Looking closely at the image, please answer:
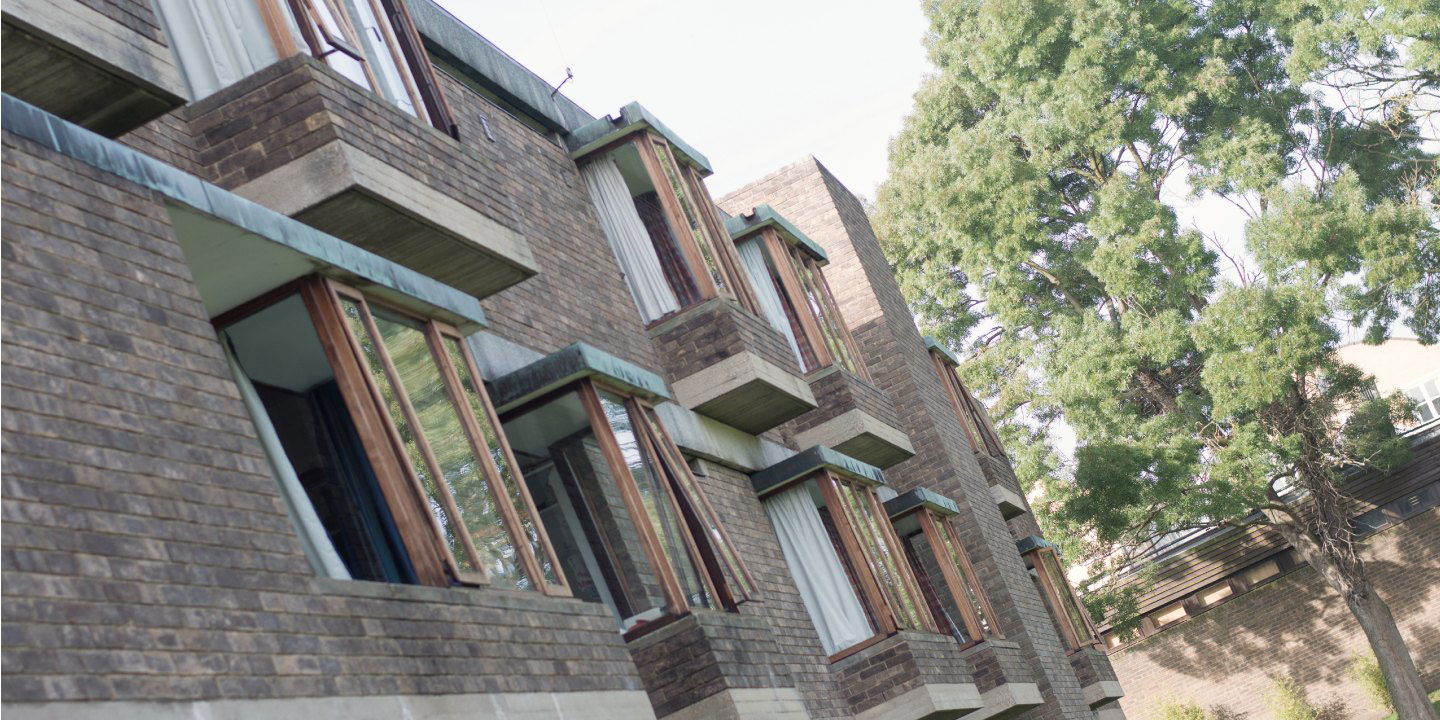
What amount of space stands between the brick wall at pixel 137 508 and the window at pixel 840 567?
28.4ft

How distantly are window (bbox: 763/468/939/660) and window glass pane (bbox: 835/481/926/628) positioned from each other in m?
0.01

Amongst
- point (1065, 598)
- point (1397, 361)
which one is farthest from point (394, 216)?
point (1397, 361)

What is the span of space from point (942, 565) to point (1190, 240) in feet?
42.4

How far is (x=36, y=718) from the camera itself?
4387 mm

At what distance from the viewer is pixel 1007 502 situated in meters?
25.5

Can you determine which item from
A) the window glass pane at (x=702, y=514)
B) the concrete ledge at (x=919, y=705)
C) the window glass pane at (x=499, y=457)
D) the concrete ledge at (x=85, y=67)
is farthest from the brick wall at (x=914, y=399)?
the concrete ledge at (x=85, y=67)

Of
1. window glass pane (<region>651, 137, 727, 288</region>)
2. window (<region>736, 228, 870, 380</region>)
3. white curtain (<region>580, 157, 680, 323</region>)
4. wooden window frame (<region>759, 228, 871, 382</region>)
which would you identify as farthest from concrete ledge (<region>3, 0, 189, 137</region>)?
wooden window frame (<region>759, 228, 871, 382</region>)

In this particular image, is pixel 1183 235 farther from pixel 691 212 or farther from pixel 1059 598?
pixel 691 212

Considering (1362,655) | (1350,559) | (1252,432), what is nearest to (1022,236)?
(1252,432)

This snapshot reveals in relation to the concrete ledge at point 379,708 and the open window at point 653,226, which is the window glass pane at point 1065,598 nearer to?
the open window at point 653,226

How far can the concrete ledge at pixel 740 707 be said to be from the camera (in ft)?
34.6

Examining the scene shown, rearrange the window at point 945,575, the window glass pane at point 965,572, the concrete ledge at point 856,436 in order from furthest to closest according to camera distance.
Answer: the window glass pane at point 965,572 < the window at point 945,575 < the concrete ledge at point 856,436

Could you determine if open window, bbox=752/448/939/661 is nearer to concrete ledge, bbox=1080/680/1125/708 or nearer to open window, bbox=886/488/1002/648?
open window, bbox=886/488/1002/648

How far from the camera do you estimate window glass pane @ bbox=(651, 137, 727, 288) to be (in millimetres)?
15195
